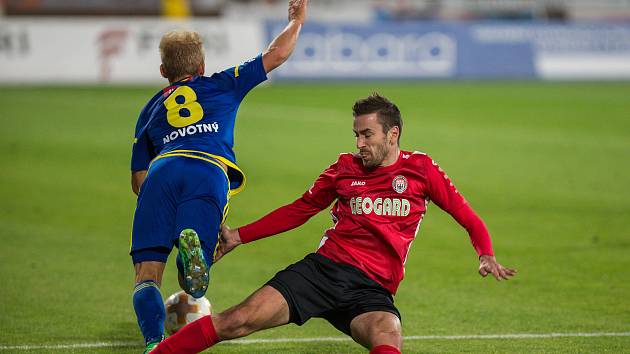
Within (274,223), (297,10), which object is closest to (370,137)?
(274,223)

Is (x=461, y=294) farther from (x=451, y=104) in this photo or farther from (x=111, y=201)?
(x=451, y=104)

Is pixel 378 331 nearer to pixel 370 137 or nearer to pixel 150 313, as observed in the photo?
pixel 370 137

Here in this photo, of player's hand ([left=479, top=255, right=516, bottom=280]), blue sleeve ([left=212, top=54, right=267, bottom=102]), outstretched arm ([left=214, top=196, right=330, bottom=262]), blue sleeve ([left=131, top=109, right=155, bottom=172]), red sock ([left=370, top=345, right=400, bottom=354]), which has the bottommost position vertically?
red sock ([left=370, top=345, right=400, bottom=354])

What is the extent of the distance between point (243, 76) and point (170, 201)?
90 centimetres

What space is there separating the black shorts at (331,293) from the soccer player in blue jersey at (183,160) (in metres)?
0.52

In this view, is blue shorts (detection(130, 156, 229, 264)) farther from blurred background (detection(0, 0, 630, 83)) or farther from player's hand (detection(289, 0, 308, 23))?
blurred background (detection(0, 0, 630, 83))

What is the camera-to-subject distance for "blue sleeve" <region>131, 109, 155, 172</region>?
636 cm

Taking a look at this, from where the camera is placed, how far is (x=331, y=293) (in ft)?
18.8

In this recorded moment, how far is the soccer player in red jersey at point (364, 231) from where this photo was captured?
563 centimetres

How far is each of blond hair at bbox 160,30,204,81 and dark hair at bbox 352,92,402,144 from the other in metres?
1.06

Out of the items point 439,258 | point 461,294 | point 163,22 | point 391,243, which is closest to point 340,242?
point 391,243

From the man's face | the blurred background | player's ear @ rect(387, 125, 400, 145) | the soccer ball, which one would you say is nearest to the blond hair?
the man's face

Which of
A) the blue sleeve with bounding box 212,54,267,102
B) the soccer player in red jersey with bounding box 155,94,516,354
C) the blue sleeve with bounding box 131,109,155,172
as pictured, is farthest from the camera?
the blue sleeve with bounding box 131,109,155,172

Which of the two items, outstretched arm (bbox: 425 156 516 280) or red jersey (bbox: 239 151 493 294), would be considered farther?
red jersey (bbox: 239 151 493 294)
